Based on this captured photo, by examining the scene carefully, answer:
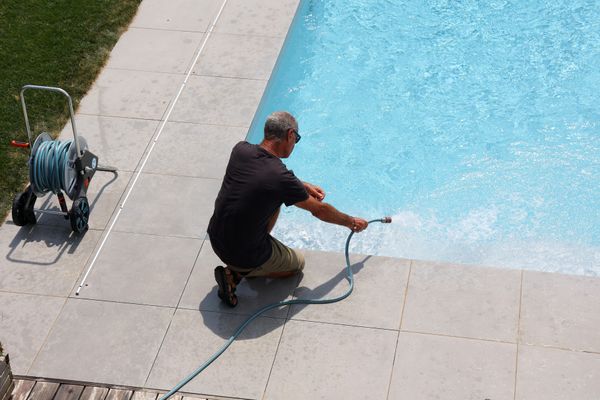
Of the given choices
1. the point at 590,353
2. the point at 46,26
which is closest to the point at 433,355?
the point at 590,353

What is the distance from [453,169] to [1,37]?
15.9 feet

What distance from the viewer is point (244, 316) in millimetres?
6680

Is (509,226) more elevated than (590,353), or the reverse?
(590,353)

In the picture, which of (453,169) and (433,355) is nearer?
(433,355)

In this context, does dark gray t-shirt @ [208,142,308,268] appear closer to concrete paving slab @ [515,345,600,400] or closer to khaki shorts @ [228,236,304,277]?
khaki shorts @ [228,236,304,277]

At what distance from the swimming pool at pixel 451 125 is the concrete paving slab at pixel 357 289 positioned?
2.16 ft

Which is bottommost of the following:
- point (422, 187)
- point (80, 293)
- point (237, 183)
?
point (422, 187)

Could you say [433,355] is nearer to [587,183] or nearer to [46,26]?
[587,183]

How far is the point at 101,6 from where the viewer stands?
33.9ft

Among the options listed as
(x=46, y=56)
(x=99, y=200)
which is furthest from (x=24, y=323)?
(x=46, y=56)

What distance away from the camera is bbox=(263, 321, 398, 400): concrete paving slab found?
6.09 m

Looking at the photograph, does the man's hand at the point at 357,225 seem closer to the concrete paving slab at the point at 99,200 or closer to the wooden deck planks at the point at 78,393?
the wooden deck planks at the point at 78,393

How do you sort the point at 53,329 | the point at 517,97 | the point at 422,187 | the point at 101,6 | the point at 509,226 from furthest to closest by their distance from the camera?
the point at 101,6
the point at 517,97
the point at 422,187
the point at 509,226
the point at 53,329

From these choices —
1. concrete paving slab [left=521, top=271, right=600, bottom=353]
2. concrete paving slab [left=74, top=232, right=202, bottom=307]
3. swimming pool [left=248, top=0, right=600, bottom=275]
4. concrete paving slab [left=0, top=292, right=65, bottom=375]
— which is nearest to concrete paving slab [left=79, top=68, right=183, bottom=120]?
swimming pool [left=248, top=0, right=600, bottom=275]
